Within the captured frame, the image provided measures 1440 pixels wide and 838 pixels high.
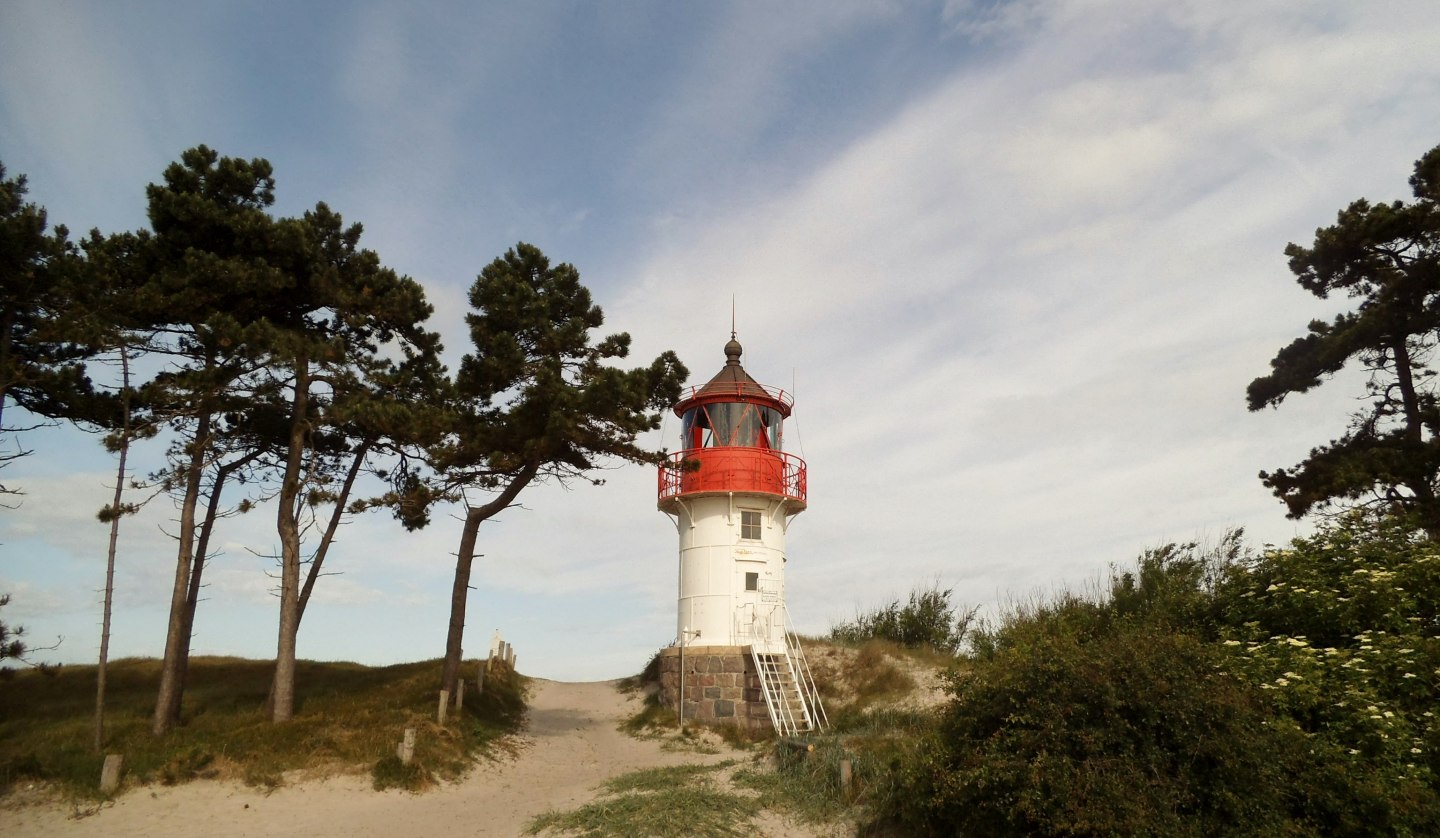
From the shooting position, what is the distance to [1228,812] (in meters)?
9.87

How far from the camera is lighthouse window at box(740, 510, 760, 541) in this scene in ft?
83.2

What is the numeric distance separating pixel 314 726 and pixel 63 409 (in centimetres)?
938

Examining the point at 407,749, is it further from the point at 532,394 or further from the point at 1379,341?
the point at 1379,341

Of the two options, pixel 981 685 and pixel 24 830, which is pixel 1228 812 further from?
pixel 24 830

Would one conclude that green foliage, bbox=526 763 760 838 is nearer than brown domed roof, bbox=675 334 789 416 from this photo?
Yes

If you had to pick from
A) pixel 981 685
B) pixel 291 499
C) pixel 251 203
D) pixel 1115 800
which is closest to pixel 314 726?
pixel 291 499

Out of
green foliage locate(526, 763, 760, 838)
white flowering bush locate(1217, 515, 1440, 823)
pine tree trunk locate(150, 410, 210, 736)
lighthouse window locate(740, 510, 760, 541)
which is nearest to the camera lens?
white flowering bush locate(1217, 515, 1440, 823)

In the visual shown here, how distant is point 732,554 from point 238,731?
1247cm

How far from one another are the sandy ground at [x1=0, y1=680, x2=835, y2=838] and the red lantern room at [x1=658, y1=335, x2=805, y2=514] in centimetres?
755

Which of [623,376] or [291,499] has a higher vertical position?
[623,376]

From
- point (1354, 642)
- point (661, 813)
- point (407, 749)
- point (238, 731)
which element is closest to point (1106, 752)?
point (1354, 642)

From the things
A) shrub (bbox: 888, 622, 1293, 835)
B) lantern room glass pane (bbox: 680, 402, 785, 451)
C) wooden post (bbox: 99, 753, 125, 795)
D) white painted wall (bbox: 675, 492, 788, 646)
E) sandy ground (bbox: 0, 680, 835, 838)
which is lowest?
sandy ground (bbox: 0, 680, 835, 838)

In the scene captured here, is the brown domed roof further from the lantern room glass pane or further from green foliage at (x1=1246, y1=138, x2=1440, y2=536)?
green foliage at (x1=1246, y1=138, x2=1440, y2=536)

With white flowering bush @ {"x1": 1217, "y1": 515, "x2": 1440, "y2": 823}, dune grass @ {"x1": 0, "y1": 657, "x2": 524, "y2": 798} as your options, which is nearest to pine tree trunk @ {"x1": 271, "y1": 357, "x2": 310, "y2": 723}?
dune grass @ {"x1": 0, "y1": 657, "x2": 524, "y2": 798}
